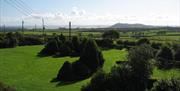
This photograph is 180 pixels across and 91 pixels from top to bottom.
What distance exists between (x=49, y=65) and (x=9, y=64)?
8074mm

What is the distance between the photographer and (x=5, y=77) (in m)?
42.6

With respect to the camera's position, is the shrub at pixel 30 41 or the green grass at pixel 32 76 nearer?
the green grass at pixel 32 76

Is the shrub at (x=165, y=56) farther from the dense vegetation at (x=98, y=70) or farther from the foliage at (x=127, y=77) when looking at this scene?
the foliage at (x=127, y=77)

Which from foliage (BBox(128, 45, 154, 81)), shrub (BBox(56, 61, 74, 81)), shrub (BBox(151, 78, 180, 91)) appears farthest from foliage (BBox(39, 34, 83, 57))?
shrub (BBox(151, 78, 180, 91))

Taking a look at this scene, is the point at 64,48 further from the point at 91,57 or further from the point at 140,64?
the point at 140,64

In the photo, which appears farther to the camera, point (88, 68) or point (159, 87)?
point (88, 68)

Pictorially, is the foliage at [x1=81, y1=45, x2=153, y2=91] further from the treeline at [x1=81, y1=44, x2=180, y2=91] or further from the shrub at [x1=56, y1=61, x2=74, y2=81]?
the shrub at [x1=56, y1=61, x2=74, y2=81]

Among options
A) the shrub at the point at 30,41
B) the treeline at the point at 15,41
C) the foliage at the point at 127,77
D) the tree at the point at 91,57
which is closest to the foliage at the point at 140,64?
the foliage at the point at 127,77

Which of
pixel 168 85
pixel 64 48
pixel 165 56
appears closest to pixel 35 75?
pixel 165 56

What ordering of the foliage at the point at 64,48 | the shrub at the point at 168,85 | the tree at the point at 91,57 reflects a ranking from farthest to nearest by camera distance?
the foliage at the point at 64,48
the tree at the point at 91,57
the shrub at the point at 168,85

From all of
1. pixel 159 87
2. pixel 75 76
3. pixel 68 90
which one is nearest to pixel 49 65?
pixel 75 76

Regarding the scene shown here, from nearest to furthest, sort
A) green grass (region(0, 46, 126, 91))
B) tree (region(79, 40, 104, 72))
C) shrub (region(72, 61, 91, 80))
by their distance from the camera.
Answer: green grass (region(0, 46, 126, 91)), shrub (region(72, 61, 91, 80)), tree (region(79, 40, 104, 72))

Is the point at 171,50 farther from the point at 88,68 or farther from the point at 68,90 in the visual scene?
the point at 68,90

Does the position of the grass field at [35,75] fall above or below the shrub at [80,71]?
below
